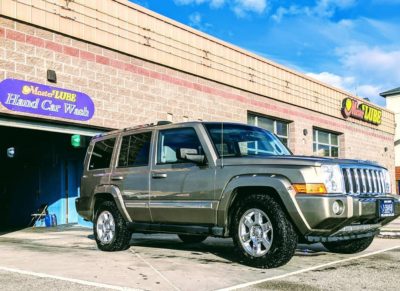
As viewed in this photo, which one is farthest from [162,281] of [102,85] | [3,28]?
[102,85]

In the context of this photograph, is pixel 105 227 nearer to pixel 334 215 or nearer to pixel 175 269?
pixel 175 269

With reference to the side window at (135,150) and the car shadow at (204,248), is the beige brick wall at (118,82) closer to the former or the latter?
the side window at (135,150)

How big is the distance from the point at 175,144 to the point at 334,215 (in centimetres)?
262

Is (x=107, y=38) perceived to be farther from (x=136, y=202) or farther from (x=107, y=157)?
(x=136, y=202)

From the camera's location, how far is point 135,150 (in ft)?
25.6

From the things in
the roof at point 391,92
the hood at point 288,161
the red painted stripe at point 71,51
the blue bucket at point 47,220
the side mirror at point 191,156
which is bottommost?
the blue bucket at point 47,220

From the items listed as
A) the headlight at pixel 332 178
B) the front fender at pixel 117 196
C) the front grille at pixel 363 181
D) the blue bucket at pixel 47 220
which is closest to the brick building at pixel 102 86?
the blue bucket at pixel 47 220

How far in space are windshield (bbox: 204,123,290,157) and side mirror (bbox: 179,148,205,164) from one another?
274 millimetres

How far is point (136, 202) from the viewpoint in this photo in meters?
7.52

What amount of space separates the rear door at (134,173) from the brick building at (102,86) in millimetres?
4065

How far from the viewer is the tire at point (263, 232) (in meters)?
5.75

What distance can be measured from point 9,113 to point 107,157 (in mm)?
3632

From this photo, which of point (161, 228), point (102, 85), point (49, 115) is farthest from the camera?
point (102, 85)

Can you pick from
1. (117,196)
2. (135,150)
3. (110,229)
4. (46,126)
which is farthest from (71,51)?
(110,229)
